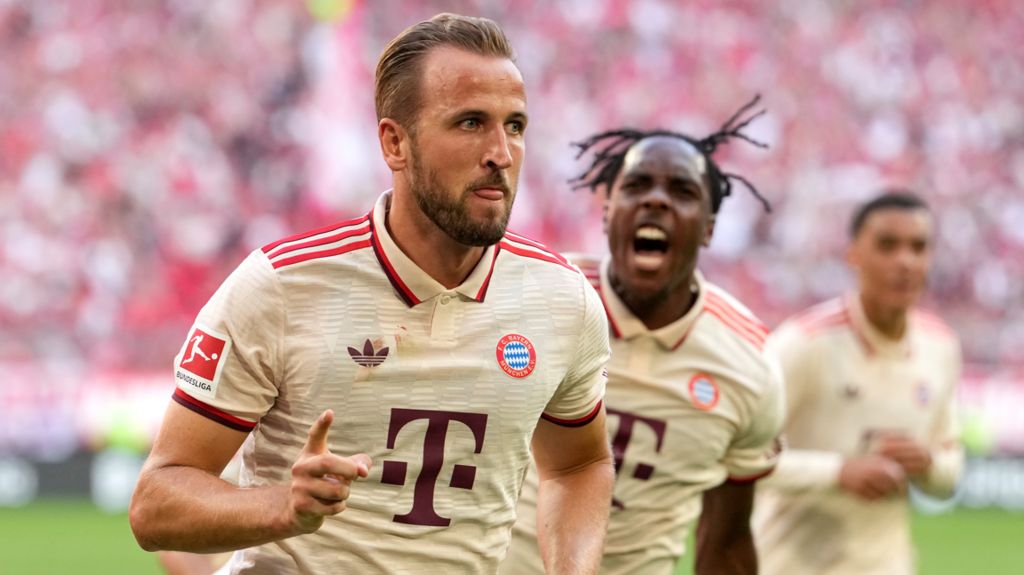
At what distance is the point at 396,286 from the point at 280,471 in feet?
1.79

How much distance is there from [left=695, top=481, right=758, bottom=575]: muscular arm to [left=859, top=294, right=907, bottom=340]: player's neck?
1987 mm

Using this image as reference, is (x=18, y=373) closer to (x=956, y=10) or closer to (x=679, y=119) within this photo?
(x=679, y=119)

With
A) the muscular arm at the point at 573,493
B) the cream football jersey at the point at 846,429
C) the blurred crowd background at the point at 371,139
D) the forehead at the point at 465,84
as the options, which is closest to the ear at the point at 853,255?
the cream football jersey at the point at 846,429

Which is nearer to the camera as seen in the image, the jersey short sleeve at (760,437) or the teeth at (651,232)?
the teeth at (651,232)

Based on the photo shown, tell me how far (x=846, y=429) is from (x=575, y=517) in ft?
11.3

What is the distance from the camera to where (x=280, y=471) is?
12.7 ft

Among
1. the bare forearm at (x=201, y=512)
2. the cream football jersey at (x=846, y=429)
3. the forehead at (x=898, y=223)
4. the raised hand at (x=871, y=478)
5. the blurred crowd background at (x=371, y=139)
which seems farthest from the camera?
A: the blurred crowd background at (x=371, y=139)

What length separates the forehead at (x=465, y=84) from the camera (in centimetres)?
379

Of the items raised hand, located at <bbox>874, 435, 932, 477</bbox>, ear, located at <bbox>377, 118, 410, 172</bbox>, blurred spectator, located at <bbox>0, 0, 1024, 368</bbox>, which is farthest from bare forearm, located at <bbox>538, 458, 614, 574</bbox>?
blurred spectator, located at <bbox>0, 0, 1024, 368</bbox>

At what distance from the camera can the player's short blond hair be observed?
3.84 m

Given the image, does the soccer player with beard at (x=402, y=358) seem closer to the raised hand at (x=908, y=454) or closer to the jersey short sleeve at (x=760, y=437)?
the jersey short sleeve at (x=760, y=437)

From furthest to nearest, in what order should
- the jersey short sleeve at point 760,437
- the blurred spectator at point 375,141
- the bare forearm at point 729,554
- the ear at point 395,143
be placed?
the blurred spectator at point 375,141 → the bare forearm at point 729,554 → the jersey short sleeve at point 760,437 → the ear at point 395,143

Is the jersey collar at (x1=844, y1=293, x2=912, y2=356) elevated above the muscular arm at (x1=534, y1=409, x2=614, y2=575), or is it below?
above

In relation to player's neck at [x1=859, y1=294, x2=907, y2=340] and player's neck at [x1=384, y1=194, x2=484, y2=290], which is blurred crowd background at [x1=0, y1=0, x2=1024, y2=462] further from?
player's neck at [x1=384, y1=194, x2=484, y2=290]
